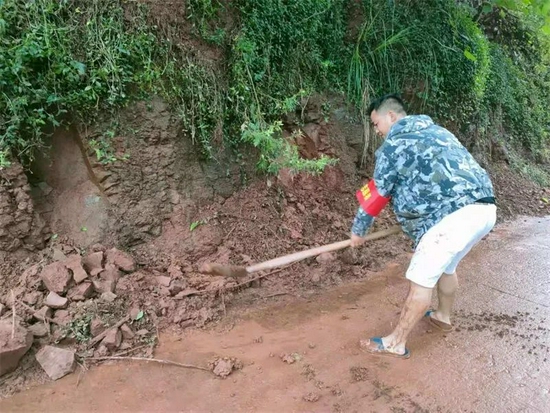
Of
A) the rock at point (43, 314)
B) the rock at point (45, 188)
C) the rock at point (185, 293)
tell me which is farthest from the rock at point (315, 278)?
the rock at point (45, 188)

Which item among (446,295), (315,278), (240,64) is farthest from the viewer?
(240,64)

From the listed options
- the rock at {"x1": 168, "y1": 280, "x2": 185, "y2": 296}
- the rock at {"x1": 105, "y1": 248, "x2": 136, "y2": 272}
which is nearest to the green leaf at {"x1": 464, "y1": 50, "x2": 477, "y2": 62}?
the rock at {"x1": 168, "y1": 280, "x2": 185, "y2": 296}

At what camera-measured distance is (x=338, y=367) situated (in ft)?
9.86

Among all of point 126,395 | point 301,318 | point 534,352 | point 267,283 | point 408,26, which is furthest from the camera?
point 408,26

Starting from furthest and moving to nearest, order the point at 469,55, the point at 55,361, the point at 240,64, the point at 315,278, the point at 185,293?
the point at 469,55
the point at 240,64
the point at 315,278
the point at 185,293
the point at 55,361

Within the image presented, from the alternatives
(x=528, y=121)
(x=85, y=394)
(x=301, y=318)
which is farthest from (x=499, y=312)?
(x=528, y=121)

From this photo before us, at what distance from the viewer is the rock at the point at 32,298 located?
10.6 ft

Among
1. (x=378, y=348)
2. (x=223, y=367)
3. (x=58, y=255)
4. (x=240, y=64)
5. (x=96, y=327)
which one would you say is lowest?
(x=378, y=348)

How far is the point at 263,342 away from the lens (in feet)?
10.7

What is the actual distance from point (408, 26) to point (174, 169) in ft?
12.9

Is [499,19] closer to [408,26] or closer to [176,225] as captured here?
[408,26]

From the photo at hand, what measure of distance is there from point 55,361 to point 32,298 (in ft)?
2.02

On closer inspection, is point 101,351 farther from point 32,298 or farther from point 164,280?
point 164,280

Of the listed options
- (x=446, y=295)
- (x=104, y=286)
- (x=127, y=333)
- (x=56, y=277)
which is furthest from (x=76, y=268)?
(x=446, y=295)
